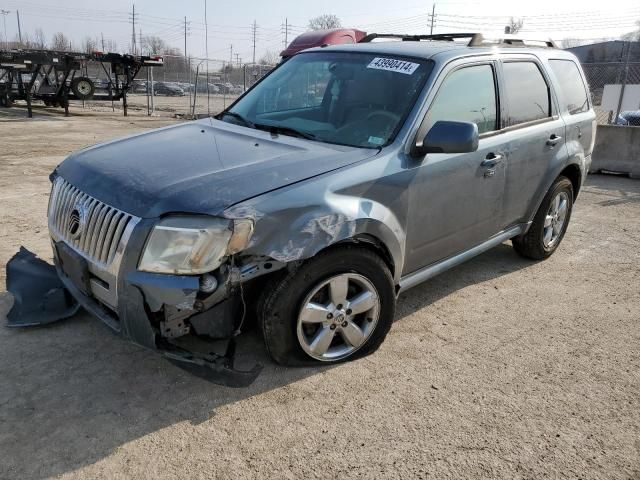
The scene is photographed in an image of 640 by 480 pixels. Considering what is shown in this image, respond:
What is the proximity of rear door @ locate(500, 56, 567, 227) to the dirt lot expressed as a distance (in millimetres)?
860

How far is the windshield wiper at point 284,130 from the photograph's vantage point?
3525mm

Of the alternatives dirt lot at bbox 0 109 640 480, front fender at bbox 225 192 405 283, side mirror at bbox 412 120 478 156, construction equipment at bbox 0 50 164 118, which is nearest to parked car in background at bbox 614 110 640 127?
dirt lot at bbox 0 109 640 480

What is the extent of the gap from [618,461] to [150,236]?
2522mm

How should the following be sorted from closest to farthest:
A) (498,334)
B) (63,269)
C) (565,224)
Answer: (63,269) → (498,334) → (565,224)

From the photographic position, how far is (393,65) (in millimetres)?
3693

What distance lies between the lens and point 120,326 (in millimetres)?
2736

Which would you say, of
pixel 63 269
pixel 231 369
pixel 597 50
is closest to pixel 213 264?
pixel 231 369

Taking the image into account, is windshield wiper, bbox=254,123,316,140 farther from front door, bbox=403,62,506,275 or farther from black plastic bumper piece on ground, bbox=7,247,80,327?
black plastic bumper piece on ground, bbox=7,247,80,327

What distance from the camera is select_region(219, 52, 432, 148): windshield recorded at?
11.3 feet

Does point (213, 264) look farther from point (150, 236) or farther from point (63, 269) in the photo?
point (63, 269)

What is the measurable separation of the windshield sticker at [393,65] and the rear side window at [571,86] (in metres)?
1.91

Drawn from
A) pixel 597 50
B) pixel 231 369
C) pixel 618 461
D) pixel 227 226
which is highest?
pixel 597 50

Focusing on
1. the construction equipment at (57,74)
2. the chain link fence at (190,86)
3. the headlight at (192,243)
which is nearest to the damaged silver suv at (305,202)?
the headlight at (192,243)

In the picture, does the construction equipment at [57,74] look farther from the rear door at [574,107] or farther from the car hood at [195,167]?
the car hood at [195,167]
